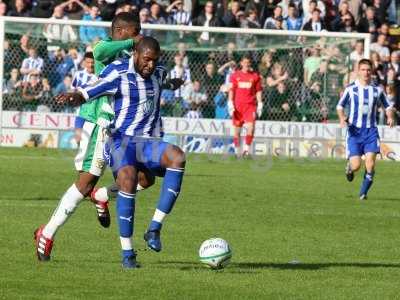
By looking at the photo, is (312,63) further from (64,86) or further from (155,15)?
(64,86)

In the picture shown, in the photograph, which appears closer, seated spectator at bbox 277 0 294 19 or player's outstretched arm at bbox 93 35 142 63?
player's outstretched arm at bbox 93 35 142 63

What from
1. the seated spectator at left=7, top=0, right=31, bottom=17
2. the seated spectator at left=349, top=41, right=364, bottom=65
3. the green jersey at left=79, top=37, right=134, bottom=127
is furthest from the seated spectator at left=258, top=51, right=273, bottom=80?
the green jersey at left=79, top=37, right=134, bottom=127

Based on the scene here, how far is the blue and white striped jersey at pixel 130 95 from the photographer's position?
32.7 feet

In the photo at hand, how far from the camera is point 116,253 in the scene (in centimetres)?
1098

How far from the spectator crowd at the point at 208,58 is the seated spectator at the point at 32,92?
2cm

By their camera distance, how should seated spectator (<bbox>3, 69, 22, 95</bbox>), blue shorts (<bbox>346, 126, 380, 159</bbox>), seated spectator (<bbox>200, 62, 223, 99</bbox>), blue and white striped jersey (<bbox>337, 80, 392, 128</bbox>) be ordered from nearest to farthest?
1. blue shorts (<bbox>346, 126, 380, 159</bbox>)
2. blue and white striped jersey (<bbox>337, 80, 392, 128</bbox>)
3. seated spectator (<bbox>3, 69, 22, 95</bbox>)
4. seated spectator (<bbox>200, 62, 223, 99</bbox>)

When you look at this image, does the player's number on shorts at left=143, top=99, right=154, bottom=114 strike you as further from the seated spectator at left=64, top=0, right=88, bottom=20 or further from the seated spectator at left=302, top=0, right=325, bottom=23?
the seated spectator at left=302, top=0, right=325, bottom=23

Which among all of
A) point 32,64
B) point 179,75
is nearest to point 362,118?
point 179,75

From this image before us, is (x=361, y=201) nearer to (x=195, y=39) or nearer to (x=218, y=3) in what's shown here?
(x=195, y=39)

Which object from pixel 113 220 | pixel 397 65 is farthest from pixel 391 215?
pixel 397 65

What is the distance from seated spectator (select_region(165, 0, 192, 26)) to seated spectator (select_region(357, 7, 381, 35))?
451 centimetres

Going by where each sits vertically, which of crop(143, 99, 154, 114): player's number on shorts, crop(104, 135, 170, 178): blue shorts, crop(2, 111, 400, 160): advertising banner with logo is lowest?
crop(2, 111, 400, 160): advertising banner with logo

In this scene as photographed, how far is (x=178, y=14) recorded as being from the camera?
2967 centimetres

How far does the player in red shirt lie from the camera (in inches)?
1032
